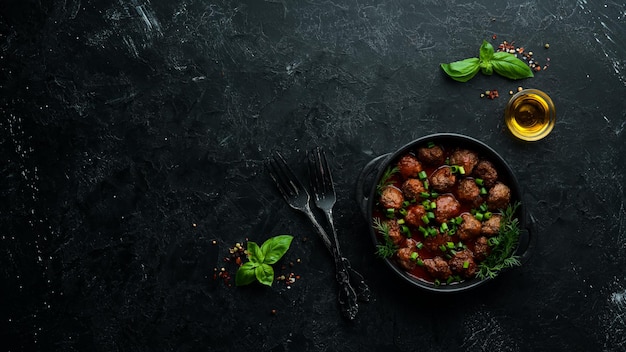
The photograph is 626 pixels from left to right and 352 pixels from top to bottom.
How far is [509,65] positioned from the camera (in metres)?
3.24

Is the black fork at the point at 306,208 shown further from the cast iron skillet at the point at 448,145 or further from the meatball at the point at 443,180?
the meatball at the point at 443,180

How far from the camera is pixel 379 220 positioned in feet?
10.1

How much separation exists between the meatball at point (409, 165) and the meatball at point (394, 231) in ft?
0.65

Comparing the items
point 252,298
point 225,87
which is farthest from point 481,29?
point 252,298

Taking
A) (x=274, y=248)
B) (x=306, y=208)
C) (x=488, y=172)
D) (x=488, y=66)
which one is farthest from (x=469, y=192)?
(x=274, y=248)

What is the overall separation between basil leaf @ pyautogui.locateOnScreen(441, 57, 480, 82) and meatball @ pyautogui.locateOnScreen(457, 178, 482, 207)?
44cm

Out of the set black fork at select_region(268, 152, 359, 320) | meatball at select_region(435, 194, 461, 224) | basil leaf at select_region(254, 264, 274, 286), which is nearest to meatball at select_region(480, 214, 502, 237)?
meatball at select_region(435, 194, 461, 224)

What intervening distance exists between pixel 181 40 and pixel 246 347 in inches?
50.9

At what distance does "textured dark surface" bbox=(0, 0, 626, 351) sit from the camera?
10.6 feet

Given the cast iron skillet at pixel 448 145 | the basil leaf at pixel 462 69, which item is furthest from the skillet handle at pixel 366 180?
the basil leaf at pixel 462 69

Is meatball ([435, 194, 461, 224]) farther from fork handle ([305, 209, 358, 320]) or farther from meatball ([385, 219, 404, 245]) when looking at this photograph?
fork handle ([305, 209, 358, 320])

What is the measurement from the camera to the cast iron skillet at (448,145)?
3.01 m

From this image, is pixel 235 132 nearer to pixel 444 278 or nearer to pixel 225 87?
pixel 225 87

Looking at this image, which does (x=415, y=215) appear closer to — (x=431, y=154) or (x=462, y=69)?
(x=431, y=154)
